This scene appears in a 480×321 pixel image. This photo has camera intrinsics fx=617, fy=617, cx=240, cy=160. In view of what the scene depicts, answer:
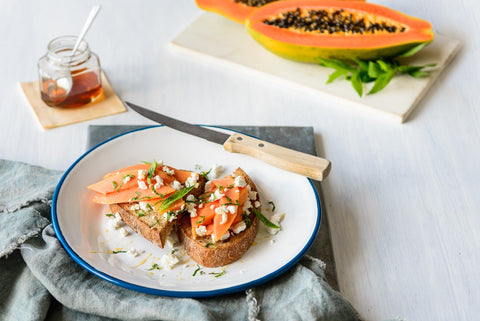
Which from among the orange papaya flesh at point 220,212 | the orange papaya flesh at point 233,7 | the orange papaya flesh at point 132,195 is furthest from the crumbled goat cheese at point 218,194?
the orange papaya flesh at point 233,7

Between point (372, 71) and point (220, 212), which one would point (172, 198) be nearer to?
point (220, 212)

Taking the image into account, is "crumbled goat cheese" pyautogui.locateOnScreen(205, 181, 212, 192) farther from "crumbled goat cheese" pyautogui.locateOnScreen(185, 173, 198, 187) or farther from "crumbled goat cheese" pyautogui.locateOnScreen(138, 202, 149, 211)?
"crumbled goat cheese" pyautogui.locateOnScreen(138, 202, 149, 211)

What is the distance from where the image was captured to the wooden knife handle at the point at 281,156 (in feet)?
5.17

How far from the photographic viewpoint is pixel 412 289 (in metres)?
1.54

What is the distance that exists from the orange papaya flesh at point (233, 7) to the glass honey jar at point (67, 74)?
53 cm

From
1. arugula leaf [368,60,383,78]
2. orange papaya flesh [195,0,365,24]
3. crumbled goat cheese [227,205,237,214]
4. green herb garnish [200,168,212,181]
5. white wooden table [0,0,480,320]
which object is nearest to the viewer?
crumbled goat cheese [227,205,237,214]

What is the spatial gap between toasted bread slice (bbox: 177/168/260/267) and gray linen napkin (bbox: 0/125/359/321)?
10 centimetres

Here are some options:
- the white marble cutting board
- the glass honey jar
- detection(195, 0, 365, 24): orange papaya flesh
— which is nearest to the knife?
the glass honey jar

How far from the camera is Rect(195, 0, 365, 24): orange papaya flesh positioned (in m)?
2.43

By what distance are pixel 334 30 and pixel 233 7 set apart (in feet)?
1.41

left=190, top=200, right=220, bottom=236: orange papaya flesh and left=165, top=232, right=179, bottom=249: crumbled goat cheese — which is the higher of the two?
left=190, top=200, right=220, bottom=236: orange papaya flesh

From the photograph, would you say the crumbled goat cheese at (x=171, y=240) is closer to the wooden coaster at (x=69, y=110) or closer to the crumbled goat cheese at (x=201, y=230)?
the crumbled goat cheese at (x=201, y=230)

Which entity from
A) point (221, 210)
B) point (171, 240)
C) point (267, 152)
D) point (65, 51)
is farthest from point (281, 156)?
point (65, 51)

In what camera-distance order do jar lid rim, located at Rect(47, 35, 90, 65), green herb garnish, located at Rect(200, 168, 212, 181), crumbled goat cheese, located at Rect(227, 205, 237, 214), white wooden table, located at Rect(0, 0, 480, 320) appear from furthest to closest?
jar lid rim, located at Rect(47, 35, 90, 65)
green herb garnish, located at Rect(200, 168, 212, 181)
white wooden table, located at Rect(0, 0, 480, 320)
crumbled goat cheese, located at Rect(227, 205, 237, 214)
